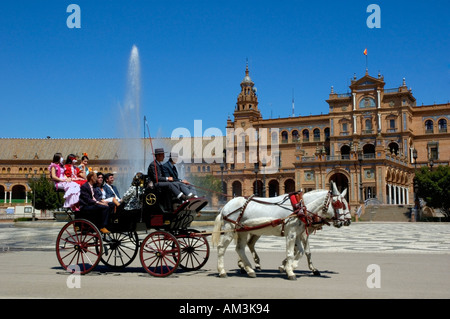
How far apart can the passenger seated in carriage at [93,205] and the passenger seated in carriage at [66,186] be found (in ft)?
0.65

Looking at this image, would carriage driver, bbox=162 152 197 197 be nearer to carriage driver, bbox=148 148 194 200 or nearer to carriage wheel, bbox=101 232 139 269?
carriage driver, bbox=148 148 194 200

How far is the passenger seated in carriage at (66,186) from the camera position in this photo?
9.99 meters

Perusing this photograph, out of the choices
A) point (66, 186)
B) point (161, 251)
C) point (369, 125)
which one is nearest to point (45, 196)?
point (369, 125)

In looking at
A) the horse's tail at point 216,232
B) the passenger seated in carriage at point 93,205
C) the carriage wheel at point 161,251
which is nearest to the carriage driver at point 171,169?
the horse's tail at point 216,232

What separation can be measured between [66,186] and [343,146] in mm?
61528

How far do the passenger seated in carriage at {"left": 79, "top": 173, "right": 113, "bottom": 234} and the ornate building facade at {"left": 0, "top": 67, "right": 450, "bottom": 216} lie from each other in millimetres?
32872

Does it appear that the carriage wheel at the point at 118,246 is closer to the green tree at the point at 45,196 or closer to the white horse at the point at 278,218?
the white horse at the point at 278,218

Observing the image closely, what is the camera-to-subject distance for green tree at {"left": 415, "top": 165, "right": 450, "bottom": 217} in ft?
136

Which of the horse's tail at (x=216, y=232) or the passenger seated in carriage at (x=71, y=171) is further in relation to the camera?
the passenger seated in carriage at (x=71, y=171)

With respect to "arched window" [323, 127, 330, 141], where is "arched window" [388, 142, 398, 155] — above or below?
below

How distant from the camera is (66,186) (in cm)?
1009

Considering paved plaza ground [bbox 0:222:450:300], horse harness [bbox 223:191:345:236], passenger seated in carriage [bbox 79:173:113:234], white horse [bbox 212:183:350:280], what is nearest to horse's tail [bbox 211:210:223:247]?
white horse [bbox 212:183:350:280]

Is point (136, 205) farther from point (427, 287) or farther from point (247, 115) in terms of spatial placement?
point (247, 115)
